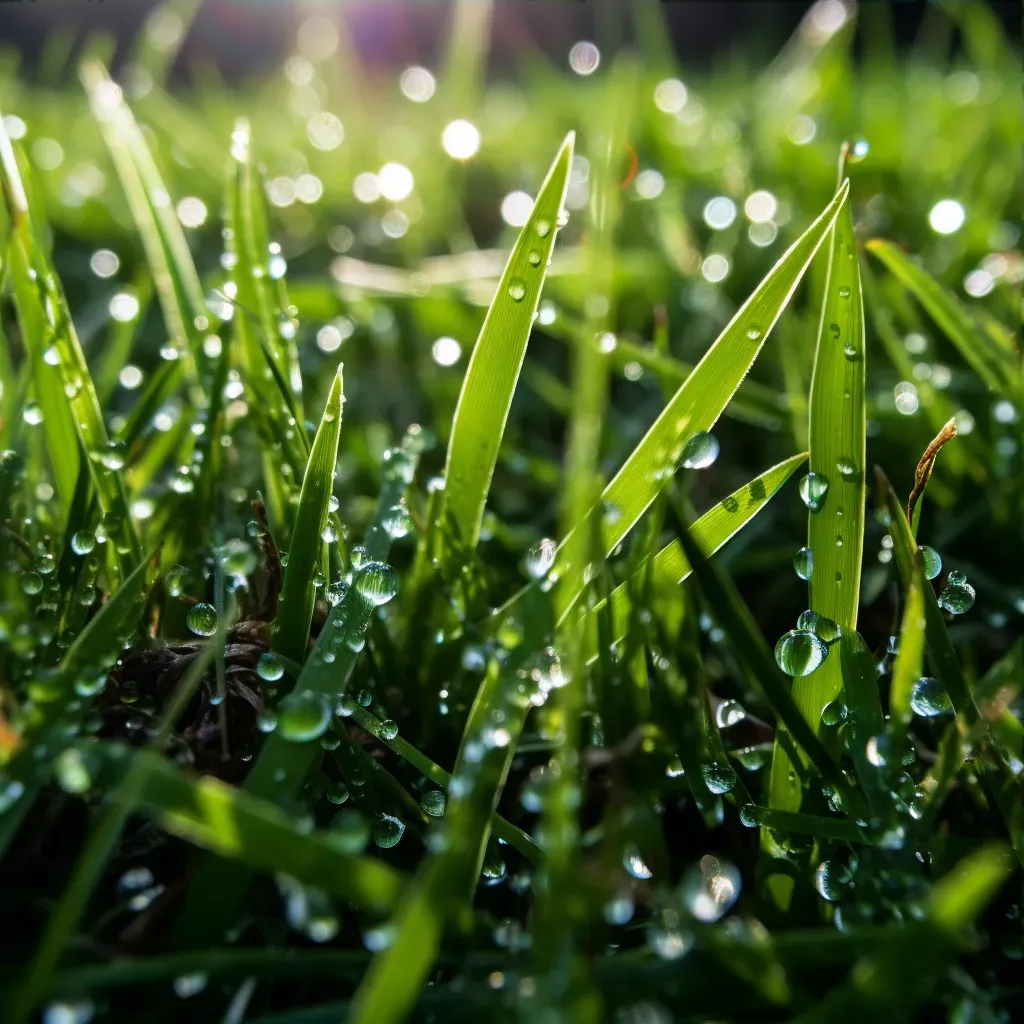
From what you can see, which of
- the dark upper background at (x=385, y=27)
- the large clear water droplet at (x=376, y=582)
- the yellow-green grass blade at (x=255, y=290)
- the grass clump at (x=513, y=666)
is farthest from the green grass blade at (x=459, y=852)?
the dark upper background at (x=385, y=27)

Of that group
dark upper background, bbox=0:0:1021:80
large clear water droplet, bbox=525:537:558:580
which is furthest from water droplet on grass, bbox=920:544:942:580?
dark upper background, bbox=0:0:1021:80

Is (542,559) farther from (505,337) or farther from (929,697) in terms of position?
(929,697)

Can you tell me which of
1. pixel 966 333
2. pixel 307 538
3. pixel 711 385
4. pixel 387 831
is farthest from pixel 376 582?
pixel 966 333

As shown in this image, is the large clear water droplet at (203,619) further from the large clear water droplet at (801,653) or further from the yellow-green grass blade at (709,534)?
the large clear water droplet at (801,653)

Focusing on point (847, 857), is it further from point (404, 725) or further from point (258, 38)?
point (258, 38)

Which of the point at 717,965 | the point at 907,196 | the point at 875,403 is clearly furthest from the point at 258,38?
the point at 717,965

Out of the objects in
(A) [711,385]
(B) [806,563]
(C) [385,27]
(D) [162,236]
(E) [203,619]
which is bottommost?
(E) [203,619]

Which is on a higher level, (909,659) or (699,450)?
(699,450)
